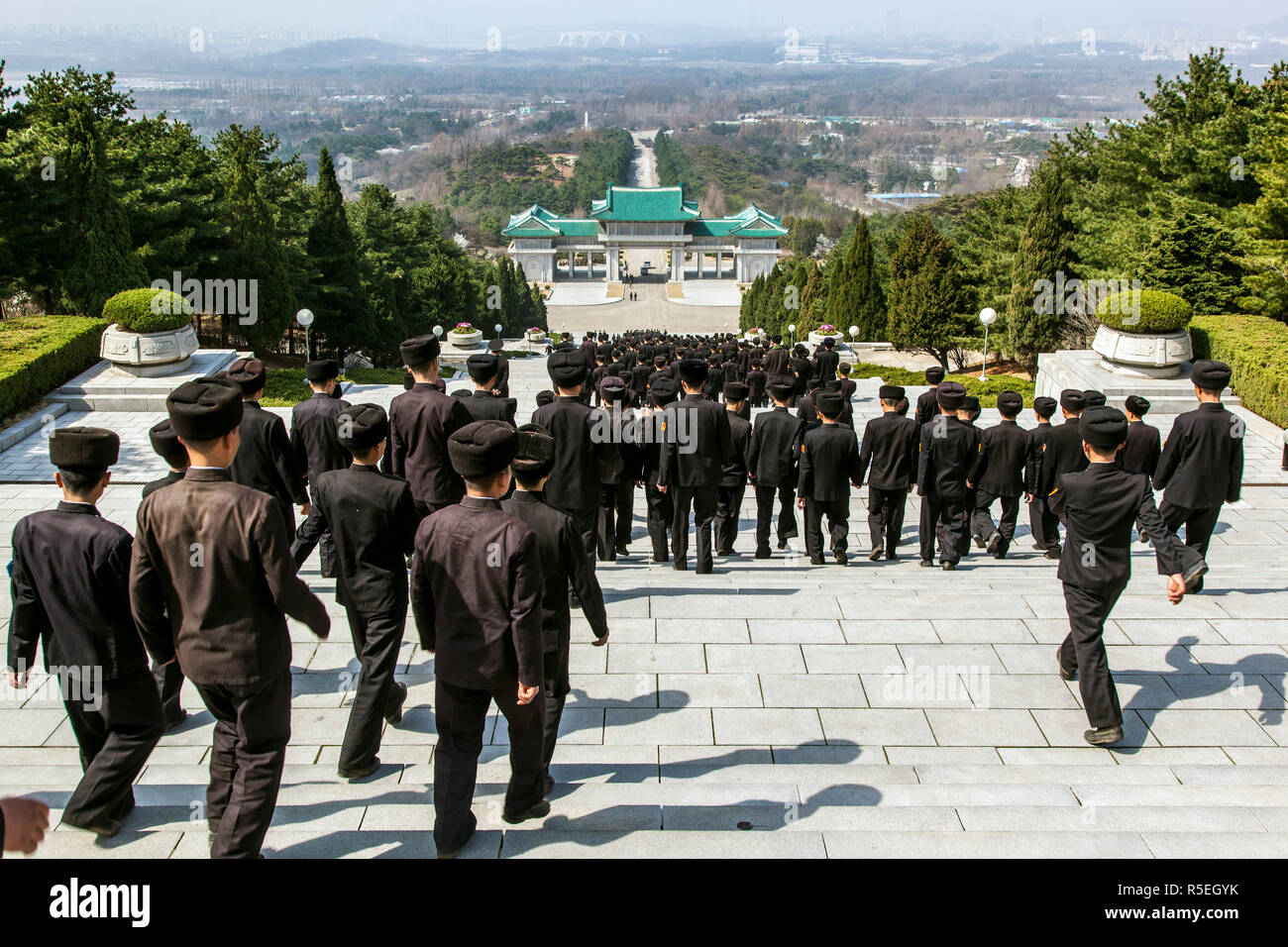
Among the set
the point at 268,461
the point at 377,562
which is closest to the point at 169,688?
the point at 377,562

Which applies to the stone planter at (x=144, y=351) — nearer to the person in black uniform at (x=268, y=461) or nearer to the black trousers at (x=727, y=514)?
the person in black uniform at (x=268, y=461)

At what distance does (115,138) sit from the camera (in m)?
20.5

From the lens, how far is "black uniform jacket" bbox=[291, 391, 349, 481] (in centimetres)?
693

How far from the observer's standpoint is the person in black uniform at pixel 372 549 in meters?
4.71

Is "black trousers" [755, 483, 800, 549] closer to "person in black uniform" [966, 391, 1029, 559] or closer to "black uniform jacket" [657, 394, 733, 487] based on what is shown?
"black uniform jacket" [657, 394, 733, 487]

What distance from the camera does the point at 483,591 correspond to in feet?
13.0

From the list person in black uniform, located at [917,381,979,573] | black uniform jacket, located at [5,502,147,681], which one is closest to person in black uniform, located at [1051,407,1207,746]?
person in black uniform, located at [917,381,979,573]

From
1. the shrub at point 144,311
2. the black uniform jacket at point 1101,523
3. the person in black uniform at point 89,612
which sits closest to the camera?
the person in black uniform at point 89,612

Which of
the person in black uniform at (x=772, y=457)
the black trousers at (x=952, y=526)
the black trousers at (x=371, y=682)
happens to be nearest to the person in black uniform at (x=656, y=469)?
the person in black uniform at (x=772, y=457)

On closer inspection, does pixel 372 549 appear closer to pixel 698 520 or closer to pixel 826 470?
pixel 698 520

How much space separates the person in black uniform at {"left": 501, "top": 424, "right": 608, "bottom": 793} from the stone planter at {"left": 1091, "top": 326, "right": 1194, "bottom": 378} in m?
12.9

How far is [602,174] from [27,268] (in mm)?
107242

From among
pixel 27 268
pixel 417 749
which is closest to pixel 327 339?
pixel 27 268

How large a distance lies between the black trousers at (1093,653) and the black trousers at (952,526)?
2.95 meters
